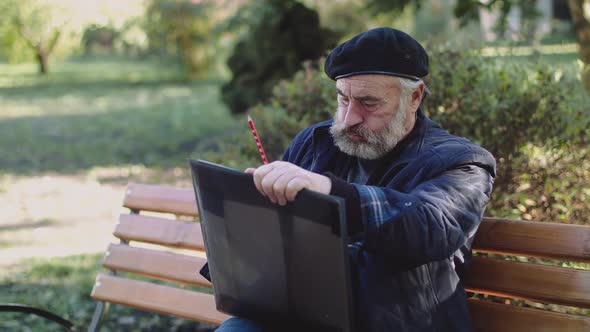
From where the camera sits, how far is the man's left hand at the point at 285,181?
5.91ft

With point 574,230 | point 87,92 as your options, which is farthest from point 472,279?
point 87,92

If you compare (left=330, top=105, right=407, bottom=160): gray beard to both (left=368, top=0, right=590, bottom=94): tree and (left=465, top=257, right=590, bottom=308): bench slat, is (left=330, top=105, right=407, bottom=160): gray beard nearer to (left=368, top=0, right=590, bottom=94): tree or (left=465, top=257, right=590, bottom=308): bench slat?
(left=465, top=257, right=590, bottom=308): bench slat

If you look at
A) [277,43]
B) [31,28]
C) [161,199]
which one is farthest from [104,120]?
[161,199]

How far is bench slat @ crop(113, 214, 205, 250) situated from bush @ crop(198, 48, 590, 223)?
4.00 feet

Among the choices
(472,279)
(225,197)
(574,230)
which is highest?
(225,197)

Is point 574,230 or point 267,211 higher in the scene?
point 267,211

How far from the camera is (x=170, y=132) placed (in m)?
12.8

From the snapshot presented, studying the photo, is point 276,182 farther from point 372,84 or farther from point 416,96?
point 416,96

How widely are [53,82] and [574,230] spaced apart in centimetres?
2288

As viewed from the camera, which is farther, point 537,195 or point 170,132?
point 170,132

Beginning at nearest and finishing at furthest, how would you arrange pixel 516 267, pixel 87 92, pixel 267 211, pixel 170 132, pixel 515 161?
pixel 267 211
pixel 516 267
pixel 515 161
pixel 170 132
pixel 87 92

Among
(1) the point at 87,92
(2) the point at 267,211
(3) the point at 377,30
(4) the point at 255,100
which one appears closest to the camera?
(2) the point at 267,211

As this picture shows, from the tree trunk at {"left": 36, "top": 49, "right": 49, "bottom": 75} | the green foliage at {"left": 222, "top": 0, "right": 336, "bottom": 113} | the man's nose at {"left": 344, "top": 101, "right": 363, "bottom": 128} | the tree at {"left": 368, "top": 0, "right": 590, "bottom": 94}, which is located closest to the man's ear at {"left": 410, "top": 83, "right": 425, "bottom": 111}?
the man's nose at {"left": 344, "top": 101, "right": 363, "bottom": 128}

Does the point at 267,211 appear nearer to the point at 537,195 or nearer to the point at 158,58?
the point at 537,195
